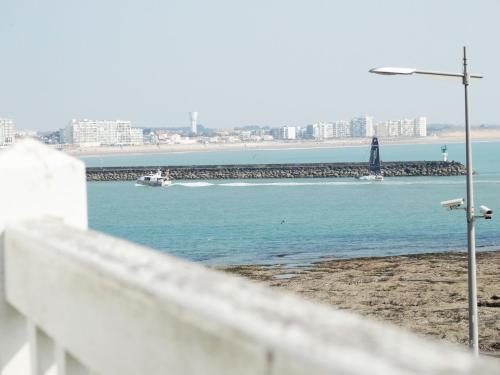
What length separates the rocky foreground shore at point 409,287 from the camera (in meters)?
23.0

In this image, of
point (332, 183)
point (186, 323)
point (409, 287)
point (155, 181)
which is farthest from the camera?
point (332, 183)

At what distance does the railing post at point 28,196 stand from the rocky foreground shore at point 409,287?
1699 centimetres

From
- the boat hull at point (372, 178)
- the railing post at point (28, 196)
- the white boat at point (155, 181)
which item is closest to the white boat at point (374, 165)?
the boat hull at point (372, 178)

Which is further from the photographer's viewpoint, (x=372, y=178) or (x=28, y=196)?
(x=372, y=178)

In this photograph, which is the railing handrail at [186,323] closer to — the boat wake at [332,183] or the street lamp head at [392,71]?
the street lamp head at [392,71]

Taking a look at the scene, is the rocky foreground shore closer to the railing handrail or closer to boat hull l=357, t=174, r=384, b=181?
the railing handrail

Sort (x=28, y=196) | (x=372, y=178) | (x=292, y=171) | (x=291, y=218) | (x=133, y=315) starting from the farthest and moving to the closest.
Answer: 1. (x=292, y=171)
2. (x=372, y=178)
3. (x=291, y=218)
4. (x=28, y=196)
5. (x=133, y=315)

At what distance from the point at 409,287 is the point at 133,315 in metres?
30.5

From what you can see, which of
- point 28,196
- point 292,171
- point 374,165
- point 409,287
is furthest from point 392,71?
point 292,171

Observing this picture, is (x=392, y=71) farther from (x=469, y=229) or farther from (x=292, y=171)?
(x=292, y=171)

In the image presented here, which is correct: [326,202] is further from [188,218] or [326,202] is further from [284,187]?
[284,187]

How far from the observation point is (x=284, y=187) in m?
111

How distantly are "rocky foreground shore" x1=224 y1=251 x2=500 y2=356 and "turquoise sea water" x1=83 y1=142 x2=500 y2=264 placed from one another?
506 centimetres

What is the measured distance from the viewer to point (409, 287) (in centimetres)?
3108
